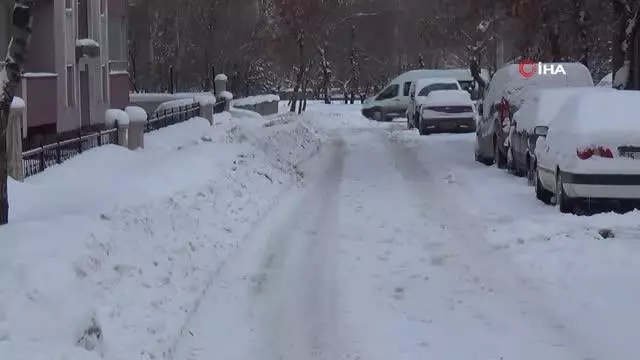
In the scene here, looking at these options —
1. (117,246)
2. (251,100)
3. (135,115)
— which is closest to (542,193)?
(117,246)

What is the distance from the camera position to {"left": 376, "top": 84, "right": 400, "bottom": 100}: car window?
48.1m

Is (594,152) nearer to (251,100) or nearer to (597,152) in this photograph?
(597,152)

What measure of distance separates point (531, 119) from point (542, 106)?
0.94 ft

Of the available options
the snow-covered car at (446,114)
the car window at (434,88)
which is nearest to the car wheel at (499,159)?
the snow-covered car at (446,114)

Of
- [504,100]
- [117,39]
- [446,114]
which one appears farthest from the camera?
[117,39]

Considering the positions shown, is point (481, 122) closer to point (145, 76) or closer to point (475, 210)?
point (475, 210)

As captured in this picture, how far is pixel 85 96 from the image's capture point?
36844mm

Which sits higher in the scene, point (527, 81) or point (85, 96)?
point (527, 81)

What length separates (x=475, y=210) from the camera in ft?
49.2

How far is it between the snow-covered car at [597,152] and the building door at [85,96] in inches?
940

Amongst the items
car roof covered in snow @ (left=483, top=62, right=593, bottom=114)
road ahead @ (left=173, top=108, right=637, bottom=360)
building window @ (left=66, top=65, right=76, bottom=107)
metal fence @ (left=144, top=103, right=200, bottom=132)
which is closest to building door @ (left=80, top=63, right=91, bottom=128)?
building window @ (left=66, top=65, right=76, bottom=107)

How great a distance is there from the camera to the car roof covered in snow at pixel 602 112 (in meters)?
13.8

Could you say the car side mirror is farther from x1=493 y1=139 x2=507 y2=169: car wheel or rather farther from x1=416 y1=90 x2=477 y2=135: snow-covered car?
x1=416 y1=90 x2=477 y2=135: snow-covered car

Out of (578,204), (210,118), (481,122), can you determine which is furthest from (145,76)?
(578,204)
